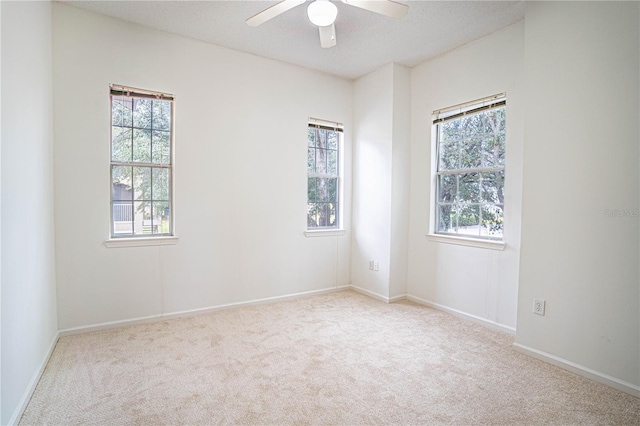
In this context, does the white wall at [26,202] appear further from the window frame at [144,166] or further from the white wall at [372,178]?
the white wall at [372,178]

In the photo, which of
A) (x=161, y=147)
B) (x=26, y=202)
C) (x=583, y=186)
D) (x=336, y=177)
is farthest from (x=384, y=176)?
(x=26, y=202)

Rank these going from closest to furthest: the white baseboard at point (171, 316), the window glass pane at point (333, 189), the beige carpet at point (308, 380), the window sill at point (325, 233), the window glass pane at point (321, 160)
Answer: the beige carpet at point (308, 380)
the white baseboard at point (171, 316)
the window sill at point (325, 233)
the window glass pane at point (321, 160)
the window glass pane at point (333, 189)

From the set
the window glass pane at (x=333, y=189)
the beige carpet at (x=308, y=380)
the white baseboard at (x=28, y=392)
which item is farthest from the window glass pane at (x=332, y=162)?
the white baseboard at (x=28, y=392)

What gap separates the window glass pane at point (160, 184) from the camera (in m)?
3.47

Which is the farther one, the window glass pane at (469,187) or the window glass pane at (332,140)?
the window glass pane at (332,140)

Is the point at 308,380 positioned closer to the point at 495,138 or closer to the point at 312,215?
the point at 312,215

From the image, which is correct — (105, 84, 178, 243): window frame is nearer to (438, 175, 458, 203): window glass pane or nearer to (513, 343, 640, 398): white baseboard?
(438, 175, 458, 203): window glass pane

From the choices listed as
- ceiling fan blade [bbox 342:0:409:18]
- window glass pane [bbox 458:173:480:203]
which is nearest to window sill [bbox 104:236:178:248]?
ceiling fan blade [bbox 342:0:409:18]

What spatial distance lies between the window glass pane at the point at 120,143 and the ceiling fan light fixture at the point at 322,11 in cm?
202

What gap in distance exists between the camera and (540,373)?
2500mm

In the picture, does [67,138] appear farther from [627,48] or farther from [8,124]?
[627,48]

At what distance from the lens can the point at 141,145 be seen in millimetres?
A: 3400

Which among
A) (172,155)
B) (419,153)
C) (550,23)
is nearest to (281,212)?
(172,155)

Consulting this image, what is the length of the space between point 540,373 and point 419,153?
2.50 meters
